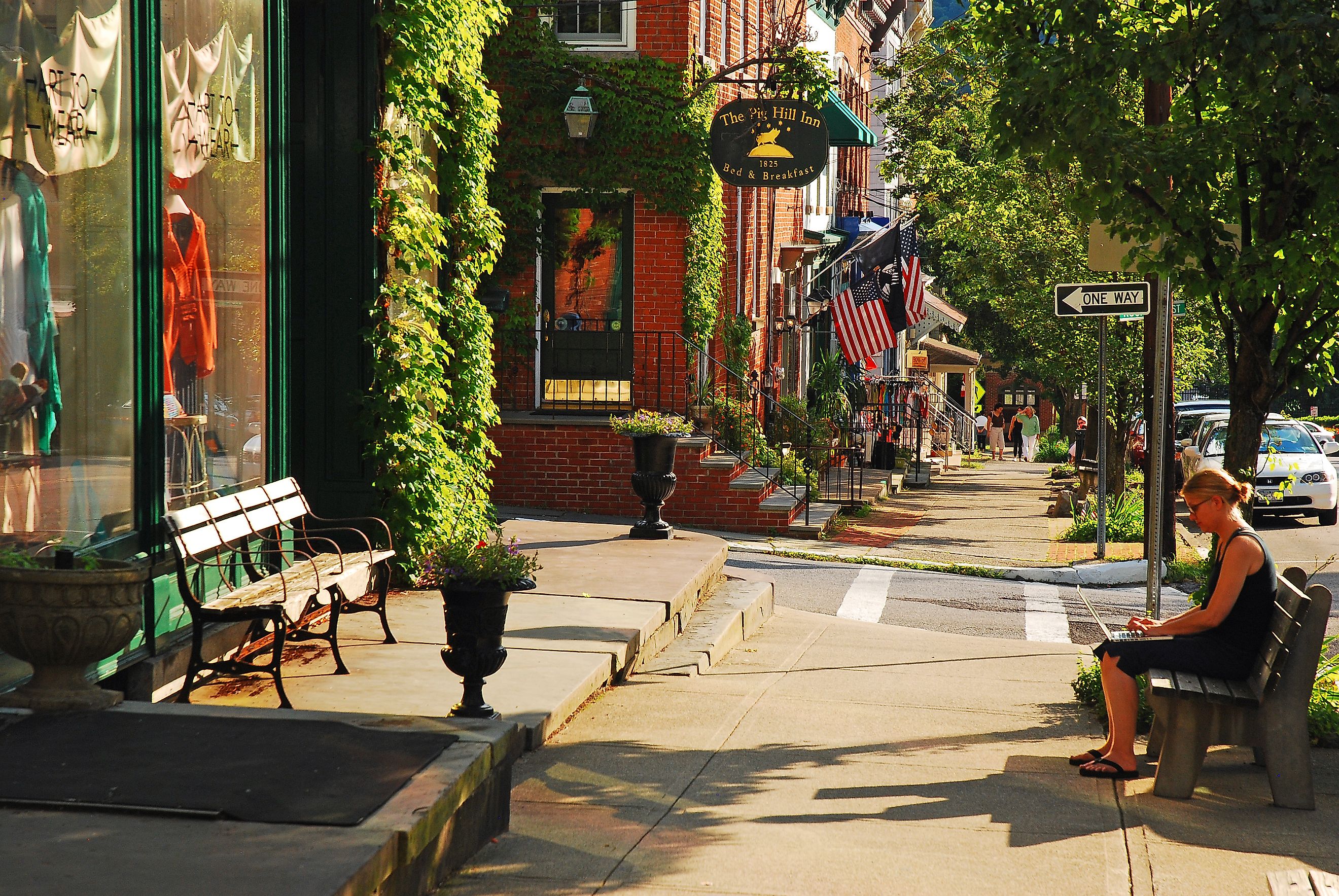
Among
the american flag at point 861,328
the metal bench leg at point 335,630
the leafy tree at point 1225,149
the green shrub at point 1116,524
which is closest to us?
the leafy tree at point 1225,149

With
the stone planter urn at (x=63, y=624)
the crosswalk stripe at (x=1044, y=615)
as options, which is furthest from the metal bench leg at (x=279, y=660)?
the crosswalk stripe at (x=1044, y=615)

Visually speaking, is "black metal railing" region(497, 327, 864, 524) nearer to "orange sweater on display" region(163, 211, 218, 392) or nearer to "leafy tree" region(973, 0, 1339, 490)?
"orange sweater on display" region(163, 211, 218, 392)

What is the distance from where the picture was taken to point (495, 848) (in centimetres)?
459

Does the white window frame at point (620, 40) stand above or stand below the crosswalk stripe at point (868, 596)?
above

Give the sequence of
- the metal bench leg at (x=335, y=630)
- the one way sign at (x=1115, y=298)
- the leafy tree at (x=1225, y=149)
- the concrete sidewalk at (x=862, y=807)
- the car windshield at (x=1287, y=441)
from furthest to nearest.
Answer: the car windshield at (x=1287, y=441)
the one way sign at (x=1115, y=298)
the metal bench leg at (x=335, y=630)
the leafy tree at (x=1225, y=149)
the concrete sidewalk at (x=862, y=807)

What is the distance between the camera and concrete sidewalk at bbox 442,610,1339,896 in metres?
4.42

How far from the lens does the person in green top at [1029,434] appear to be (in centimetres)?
4381

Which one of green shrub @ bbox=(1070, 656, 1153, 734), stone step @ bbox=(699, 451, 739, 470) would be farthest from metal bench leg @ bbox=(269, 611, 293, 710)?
stone step @ bbox=(699, 451, 739, 470)

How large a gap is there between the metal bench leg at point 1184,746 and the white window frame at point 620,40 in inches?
499

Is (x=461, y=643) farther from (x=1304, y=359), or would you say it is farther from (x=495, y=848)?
(x=1304, y=359)

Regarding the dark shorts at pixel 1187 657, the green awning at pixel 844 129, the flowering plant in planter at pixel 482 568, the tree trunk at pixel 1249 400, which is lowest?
the dark shorts at pixel 1187 657

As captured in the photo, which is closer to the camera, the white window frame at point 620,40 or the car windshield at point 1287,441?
the white window frame at point 620,40

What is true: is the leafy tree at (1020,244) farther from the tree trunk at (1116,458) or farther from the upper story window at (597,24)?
the upper story window at (597,24)

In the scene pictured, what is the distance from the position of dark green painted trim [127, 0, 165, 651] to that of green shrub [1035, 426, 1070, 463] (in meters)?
35.5
